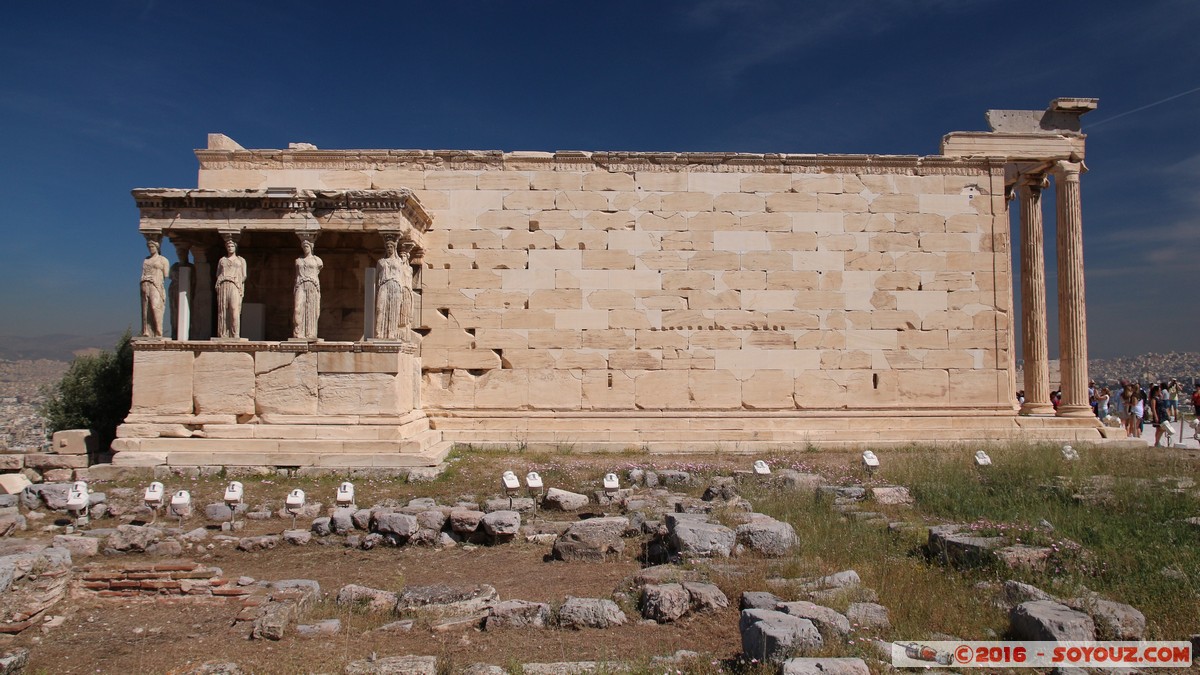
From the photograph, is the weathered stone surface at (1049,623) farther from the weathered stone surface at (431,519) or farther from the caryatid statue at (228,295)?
the caryatid statue at (228,295)

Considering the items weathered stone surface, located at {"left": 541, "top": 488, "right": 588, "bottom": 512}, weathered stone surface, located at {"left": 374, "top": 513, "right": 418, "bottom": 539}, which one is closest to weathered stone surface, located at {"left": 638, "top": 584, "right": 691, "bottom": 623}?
weathered stone surface, located at {"left": 374, "top": 513, "right": 418, "bottom": 539}

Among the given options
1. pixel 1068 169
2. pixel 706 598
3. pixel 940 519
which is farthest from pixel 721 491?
pixel 1068 169

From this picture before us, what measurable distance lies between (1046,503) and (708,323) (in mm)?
6689

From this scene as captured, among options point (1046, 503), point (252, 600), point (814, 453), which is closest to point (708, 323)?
point (814, 453)

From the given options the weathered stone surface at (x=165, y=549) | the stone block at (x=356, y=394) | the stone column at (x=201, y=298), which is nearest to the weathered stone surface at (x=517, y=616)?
the weathered stone surface at (x=165, y=549)

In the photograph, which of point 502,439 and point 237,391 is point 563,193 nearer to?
point 502,439

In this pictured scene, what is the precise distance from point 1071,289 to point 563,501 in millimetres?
11309

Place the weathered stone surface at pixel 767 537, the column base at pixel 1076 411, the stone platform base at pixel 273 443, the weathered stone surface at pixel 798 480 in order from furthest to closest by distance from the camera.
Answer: the column base at pixel 1076 411
the stone platform base at pixel 273 443
the weathered stone surface at pixel 798 480
the weathered stone surface at pixel 767 537

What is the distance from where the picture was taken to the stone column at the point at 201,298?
42.6 ft

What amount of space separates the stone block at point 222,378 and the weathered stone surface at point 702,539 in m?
7.78

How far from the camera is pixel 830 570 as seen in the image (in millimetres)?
6488

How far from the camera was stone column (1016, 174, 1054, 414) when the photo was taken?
1527 centimetres

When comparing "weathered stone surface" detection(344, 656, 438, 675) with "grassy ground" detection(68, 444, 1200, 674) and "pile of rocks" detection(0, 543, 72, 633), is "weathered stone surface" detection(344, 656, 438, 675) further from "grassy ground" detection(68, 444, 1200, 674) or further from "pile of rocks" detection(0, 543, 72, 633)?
"pile of rocks" detection(0, 543, 72, 633)

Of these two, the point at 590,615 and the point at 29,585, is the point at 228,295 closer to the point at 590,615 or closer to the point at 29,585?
the point at 29,585
